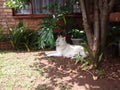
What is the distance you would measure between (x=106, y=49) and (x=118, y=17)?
1.51 metres

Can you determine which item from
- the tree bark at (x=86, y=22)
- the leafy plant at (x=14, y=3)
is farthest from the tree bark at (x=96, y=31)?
the leafy plant at (x=14, y=3)

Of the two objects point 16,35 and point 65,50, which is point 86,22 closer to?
point 65,50

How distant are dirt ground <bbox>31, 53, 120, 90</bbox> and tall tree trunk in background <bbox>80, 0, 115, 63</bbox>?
15.4 inches

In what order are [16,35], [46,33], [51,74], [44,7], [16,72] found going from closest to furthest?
[51,74] → [16,72] → [46,33] → [16,35] → [44,7]

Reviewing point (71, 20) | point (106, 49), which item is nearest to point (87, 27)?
point (106, 49)

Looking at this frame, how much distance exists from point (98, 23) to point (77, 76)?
1270 millimetres

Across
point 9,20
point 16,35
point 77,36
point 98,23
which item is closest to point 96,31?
point 98,23

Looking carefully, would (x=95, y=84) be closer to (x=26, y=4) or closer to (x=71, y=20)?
(x=71, y=20)

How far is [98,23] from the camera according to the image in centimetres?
532

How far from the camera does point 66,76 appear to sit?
5051 mm

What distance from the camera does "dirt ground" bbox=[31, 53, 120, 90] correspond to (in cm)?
469

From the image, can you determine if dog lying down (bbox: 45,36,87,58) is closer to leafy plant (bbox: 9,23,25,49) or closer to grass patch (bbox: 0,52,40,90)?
grass patch (bbox: 0,52,40,90)

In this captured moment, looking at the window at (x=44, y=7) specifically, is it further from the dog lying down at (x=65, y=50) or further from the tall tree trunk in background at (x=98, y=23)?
the tall tree trunk in background at (x=98, y=23)

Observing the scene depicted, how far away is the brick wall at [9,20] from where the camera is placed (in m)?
7.11
